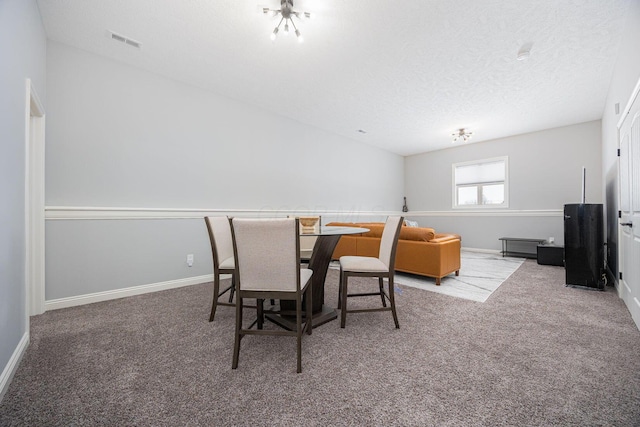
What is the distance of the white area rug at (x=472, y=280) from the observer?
10.3ft

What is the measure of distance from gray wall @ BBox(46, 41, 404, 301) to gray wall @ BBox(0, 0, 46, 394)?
853 millimetres

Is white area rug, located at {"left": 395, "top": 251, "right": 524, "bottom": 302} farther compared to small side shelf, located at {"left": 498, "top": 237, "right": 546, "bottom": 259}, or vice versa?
small side shelf, located at {"left": 498, "top": 237, "right": 546, "bottom": 259}

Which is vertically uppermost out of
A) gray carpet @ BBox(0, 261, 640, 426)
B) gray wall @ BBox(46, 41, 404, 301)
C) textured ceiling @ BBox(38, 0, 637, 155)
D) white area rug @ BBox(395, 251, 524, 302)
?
textured ceiling @ BBox(38, 0, 637, 155)

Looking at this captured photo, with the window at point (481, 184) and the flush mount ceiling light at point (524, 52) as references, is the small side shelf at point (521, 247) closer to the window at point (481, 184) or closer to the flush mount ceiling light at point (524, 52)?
the window at point (481, 184)

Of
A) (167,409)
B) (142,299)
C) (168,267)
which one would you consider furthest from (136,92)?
(167,409)

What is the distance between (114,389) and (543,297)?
3884 millimetres

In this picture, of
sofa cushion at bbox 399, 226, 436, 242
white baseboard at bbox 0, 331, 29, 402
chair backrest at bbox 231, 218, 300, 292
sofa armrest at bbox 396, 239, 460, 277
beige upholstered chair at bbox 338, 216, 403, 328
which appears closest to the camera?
white baseboard at bbox 0, 331, 29, 402

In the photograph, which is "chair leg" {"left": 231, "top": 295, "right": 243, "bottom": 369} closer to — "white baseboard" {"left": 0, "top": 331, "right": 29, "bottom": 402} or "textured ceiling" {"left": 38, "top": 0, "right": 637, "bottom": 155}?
"white baseboard" {"left": 0, "top": 331, "right": 29, "bottom": 402}

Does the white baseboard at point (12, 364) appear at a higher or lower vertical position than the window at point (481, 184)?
lower

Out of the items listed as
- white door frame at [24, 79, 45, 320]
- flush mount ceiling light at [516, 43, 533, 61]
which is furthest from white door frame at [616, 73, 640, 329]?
white door frame at [24, 79, 45, 320]

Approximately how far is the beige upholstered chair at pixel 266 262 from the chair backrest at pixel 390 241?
36.4 inches

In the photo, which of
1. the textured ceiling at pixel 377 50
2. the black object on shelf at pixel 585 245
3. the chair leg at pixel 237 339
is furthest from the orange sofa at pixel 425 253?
the chair leg at pixel 237 339

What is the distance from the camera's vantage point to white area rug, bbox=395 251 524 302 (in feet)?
10.3

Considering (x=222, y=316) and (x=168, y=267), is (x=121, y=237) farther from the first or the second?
(x=222, y=316)
